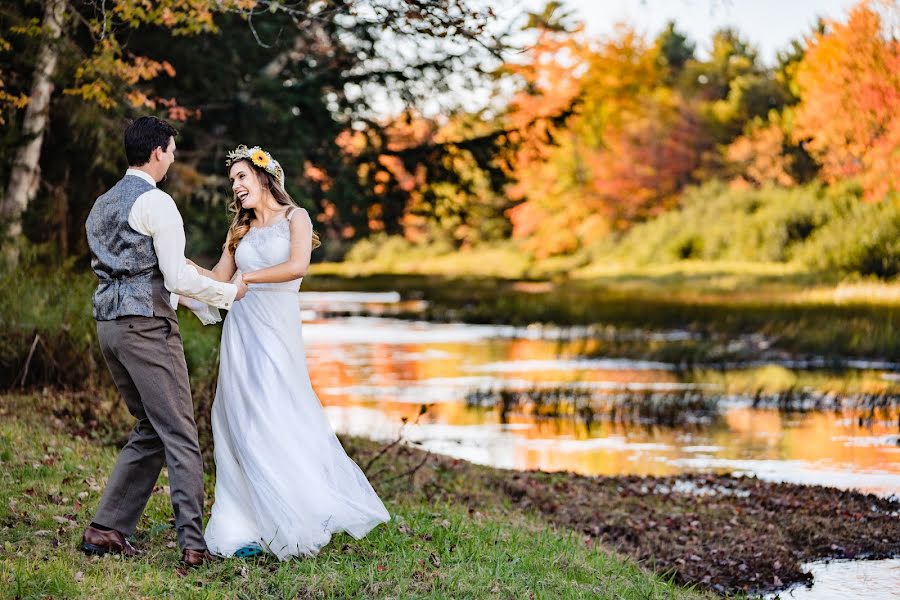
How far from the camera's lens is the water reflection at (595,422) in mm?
13320

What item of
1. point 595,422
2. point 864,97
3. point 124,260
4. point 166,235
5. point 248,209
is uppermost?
point 864,97

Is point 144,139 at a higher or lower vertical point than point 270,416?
higher

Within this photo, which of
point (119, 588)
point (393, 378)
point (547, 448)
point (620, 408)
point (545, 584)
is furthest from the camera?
point (393, 378)

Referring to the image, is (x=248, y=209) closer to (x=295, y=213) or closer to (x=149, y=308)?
(x=295, y=213)

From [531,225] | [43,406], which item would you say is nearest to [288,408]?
[43,406]

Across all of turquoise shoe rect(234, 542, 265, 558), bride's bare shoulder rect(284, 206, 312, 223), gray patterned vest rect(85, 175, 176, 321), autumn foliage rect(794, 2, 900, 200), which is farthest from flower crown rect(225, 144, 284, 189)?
autumn foliage rect(794, 2, 900, 200)

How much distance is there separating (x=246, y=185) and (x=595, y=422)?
32.0 feet

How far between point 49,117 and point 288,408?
30.7 ft

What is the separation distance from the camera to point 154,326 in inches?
252

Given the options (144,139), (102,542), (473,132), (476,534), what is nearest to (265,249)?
(144,139)

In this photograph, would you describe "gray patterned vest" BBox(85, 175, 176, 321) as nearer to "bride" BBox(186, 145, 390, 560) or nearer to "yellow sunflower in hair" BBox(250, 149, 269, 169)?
"bride" BBox(186, 145, 390, 560)

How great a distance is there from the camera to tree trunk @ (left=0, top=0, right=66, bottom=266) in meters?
13.3

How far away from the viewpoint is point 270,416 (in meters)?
6.91

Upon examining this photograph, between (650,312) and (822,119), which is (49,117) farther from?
(822,119)
